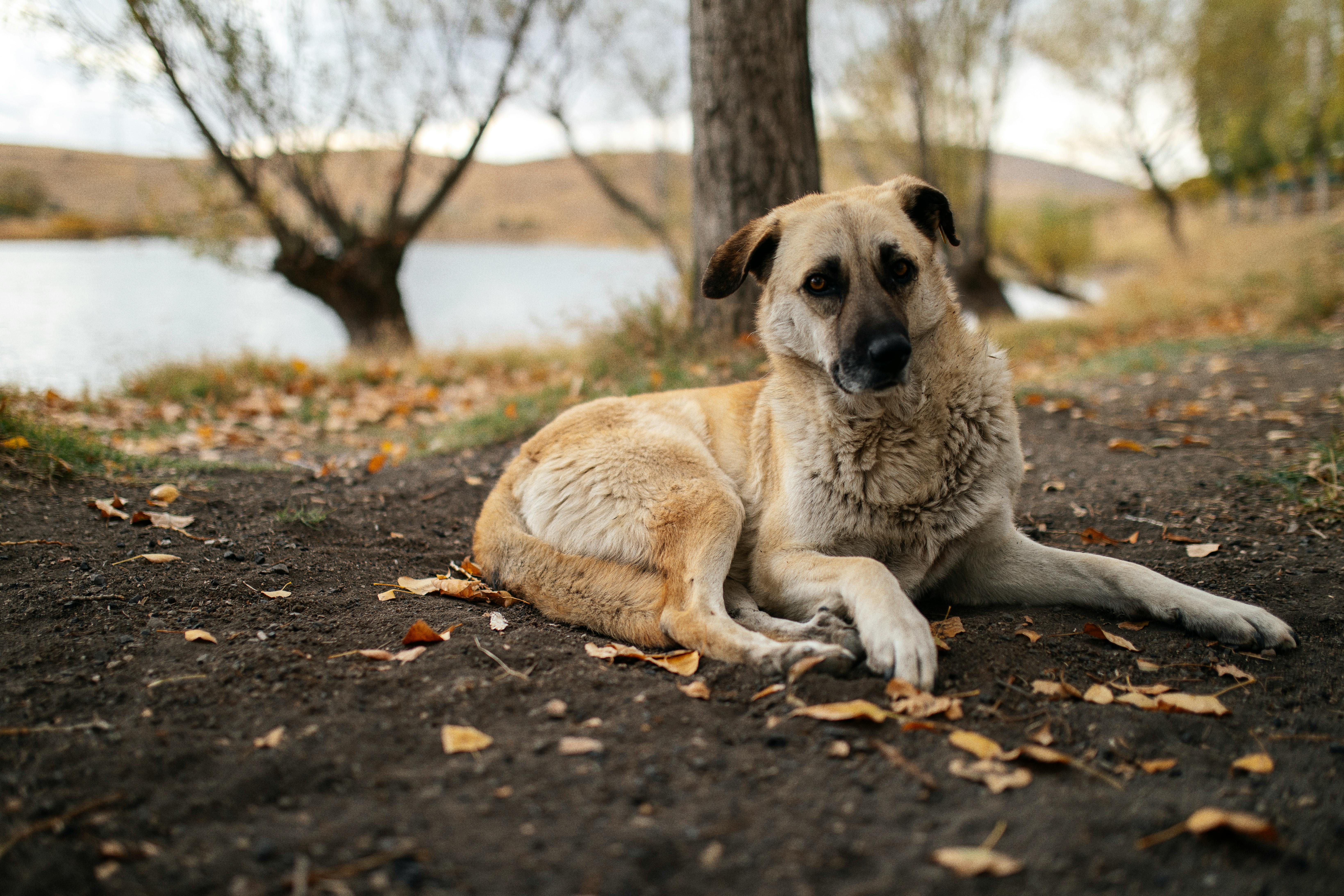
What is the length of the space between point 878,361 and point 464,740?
1.75 metres

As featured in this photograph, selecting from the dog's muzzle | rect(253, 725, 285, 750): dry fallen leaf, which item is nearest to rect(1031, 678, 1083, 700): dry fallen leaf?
the dog's muzzle

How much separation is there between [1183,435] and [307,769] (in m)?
5.33

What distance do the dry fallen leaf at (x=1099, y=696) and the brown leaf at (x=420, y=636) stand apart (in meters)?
1.97

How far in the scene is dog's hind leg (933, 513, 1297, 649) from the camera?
242 cm

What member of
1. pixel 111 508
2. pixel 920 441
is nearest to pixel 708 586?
pixel 920 441

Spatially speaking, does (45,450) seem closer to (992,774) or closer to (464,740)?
(464,740)

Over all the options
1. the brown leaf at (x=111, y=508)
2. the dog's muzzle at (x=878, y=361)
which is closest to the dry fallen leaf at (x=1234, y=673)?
the dog's muzzle at (x=878, y=361)

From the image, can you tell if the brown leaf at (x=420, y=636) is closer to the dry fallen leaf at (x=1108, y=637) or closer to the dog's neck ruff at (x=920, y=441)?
the dog's neck ruff at (x=920, y=441)

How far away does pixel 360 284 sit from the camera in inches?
464

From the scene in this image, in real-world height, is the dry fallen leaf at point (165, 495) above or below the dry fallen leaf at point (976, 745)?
above

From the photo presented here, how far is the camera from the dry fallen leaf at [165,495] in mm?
3562

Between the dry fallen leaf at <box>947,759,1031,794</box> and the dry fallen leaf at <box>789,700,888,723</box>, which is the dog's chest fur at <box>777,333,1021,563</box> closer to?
the dry fallen leaf at <box>789,700,888,723</box>

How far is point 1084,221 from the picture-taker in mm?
25484

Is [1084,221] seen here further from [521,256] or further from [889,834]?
[889,834]
